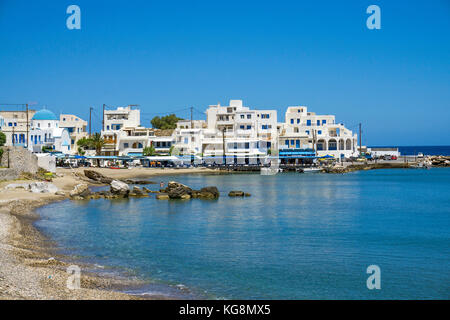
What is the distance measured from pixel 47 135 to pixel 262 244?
6968 centimetres

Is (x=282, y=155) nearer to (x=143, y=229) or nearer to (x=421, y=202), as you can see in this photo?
(x=421, y=202)

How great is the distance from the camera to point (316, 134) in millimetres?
100688

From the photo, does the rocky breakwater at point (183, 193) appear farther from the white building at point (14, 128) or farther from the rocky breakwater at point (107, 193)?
the white building at point (14, 128)

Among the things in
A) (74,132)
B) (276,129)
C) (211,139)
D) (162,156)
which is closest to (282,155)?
(276,129)

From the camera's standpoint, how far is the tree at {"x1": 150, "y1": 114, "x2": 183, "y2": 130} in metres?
120

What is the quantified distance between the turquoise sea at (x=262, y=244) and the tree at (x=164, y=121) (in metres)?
79.0

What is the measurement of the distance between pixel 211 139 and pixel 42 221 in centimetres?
6720

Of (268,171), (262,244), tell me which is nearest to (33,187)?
(262,244)

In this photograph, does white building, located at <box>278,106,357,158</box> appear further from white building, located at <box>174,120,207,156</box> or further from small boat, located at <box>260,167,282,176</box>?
white building, located at <box>174,120,207,156</box>

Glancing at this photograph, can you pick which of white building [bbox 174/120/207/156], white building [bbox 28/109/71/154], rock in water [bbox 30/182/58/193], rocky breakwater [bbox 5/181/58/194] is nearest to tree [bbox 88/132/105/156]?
white building [bbox 28/109/71/154]

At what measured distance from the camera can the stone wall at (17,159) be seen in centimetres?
4506

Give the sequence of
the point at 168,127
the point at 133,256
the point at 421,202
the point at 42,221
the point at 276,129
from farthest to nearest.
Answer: the point at 168,127
the point at 276,129
the point at 421,202
the point at 42,221
the point at 133,256
